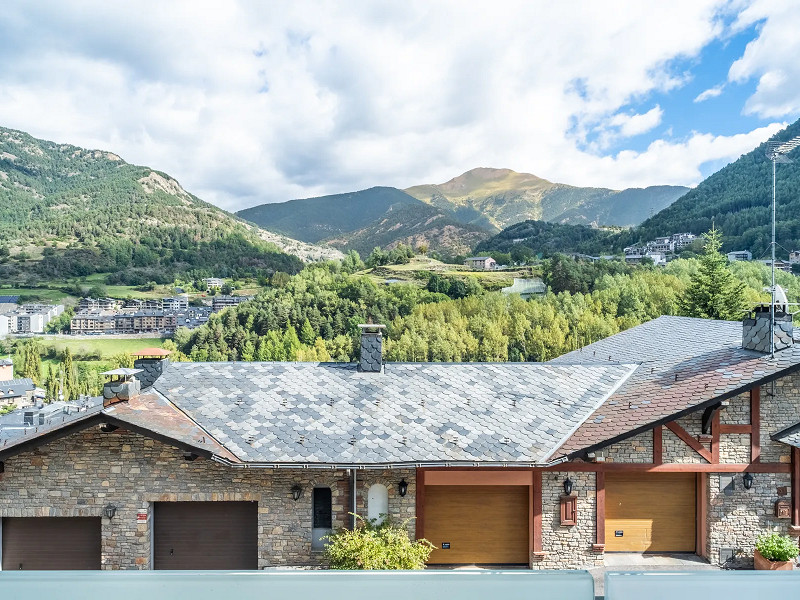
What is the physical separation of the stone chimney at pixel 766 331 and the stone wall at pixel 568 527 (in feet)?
12.4

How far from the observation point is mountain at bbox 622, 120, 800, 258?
42.4 m

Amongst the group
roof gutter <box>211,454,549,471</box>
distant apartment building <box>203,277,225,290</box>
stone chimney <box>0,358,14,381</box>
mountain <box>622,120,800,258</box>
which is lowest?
stone chimney <box>0,358,14,381</box>

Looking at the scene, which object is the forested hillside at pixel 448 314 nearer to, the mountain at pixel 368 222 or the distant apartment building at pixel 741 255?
the distant apartment building at pixel 741 255

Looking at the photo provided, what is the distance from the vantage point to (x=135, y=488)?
759 cm

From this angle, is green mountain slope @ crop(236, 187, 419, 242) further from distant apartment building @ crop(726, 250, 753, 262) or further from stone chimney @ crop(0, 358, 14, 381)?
distant apartment building @ crop(726, 250, 753, 262)

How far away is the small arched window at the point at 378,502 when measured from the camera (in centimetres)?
783

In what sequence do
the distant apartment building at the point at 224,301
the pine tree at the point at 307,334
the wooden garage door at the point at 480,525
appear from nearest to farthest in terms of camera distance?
the wooden garage door at the point at 480,525 → the pine tree at the point at 307,334 → the distant apartment building at the point at 224,301

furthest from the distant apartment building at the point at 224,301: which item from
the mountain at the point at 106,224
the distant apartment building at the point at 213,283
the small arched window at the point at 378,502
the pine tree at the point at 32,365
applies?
the small arched window at the point at 378,502

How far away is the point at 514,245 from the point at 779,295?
54.2 meters

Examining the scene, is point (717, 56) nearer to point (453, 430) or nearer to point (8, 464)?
point (453, 430)

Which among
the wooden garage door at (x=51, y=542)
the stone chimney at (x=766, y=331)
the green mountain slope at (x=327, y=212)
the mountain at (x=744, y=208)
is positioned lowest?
the wooden garage door at (x=51, y=542)

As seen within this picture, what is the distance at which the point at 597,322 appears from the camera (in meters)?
30.7

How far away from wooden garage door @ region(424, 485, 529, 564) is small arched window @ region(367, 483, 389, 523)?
37.7 inches

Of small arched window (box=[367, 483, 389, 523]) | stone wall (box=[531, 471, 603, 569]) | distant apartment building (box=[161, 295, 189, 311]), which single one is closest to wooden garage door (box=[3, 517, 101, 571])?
small arched window (box=[367, 483, 389, 523])
